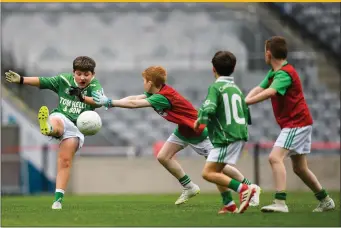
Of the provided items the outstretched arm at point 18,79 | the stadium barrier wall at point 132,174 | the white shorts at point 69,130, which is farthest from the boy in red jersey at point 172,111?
the stadium barrier wall at point 132,174

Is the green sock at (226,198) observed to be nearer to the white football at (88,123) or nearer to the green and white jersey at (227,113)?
the green and white jersey at (227,113)

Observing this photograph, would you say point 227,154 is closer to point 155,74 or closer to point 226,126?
point 226,126

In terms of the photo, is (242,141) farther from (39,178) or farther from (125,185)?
(39,178)

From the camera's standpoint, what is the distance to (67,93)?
10.4 meters

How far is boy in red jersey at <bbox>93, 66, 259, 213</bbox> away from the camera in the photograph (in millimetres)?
10125

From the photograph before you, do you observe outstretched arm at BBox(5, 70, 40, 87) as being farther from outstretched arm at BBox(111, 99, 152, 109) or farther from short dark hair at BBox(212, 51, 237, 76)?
short dark hair at BBox(212, 51, 237, 76)

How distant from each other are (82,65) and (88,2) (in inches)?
612

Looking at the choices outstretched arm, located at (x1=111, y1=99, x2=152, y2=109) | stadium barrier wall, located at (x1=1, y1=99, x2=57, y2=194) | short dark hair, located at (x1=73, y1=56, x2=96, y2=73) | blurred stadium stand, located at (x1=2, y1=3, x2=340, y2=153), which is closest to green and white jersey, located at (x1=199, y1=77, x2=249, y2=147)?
outstretched arm, located at (x1=111, y1=99, x2=152, y2=109)

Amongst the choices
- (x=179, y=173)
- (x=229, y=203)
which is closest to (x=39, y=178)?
(x=179, y=173)

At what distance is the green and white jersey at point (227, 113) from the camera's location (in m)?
8.93

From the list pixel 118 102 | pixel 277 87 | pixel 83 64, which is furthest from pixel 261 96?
pixel 83 64

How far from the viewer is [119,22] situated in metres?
25.5

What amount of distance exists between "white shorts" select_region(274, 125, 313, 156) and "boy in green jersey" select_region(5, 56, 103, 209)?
1.91 metres

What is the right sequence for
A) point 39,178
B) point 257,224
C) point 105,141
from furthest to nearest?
point 105,141 → point 39,178 → point 257,224
